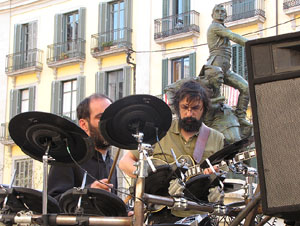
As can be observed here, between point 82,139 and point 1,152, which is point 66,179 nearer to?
point 82,139

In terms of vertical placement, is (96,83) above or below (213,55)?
above

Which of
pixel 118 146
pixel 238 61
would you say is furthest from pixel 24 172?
pixel 118 146

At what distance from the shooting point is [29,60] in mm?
30828

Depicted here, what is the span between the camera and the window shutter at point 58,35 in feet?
98.1

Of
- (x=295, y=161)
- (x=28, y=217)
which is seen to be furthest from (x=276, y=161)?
(x=28, y=217)

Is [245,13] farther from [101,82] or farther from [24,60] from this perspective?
[24,60]

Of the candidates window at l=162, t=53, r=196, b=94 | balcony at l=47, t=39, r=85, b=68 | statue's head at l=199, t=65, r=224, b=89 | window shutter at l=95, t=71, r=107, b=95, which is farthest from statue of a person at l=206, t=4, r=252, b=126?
balcony at l=47, t=39, r=85, b=68

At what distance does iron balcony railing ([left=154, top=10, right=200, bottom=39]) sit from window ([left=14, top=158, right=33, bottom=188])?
26.5ft

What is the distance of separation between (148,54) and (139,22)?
5.34ft

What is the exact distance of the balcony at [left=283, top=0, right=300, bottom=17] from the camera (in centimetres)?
2322

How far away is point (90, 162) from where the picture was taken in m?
4.64

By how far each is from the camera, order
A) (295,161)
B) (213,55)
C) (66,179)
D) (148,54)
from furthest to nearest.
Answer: (148,54)
(213,55)
(66,179)
(295,161)

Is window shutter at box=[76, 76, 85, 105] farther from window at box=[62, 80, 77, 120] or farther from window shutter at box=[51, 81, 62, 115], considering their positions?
window shutter at box=[51, 81, 62, 115]

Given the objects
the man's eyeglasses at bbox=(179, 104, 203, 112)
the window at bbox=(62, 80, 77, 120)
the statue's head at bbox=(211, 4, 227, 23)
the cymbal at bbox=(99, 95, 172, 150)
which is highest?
the window at bbox=(62, 80, 77, 120)
